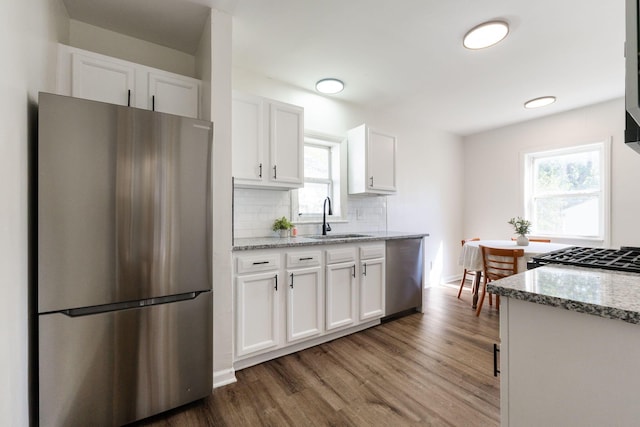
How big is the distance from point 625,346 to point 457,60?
267 centimetres

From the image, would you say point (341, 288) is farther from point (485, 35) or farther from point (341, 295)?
point (485, 35)

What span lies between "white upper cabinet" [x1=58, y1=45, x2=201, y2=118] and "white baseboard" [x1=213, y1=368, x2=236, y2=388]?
6.30 ft

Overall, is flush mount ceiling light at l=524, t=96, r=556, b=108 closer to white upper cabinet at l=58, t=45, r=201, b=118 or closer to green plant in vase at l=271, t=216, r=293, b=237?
green plant in vase at l=271, t=216, r=293, b=237

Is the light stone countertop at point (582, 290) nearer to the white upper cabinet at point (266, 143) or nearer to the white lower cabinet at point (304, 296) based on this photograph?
the white lower cabinet at point (304, 296)

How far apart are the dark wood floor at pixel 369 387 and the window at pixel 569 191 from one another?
242 cm

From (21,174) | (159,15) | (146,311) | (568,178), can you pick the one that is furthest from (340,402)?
(568,178)

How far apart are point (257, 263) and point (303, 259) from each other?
1.35 ft

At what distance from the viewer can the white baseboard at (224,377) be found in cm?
193

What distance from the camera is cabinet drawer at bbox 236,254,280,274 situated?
82.0 inches

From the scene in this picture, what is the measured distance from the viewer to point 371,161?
3379 millimetres

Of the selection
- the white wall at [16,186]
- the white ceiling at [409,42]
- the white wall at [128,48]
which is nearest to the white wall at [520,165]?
the white ceiling at [409,42]

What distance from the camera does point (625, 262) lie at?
4.17 feet

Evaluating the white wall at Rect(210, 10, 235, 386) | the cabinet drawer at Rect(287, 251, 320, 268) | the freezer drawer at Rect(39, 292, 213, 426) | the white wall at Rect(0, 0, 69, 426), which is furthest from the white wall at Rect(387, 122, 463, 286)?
the white wall at Rect(0, 0, 69, 426)

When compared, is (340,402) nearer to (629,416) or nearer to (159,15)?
(629,416)
